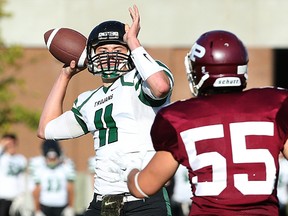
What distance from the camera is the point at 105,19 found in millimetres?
16734

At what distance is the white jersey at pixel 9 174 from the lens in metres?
14.0

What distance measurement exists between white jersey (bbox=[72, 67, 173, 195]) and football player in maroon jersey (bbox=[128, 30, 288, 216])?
1014mm

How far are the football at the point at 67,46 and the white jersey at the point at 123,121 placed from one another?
529 mm

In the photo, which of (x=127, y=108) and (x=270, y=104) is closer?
(x=270, y=104)

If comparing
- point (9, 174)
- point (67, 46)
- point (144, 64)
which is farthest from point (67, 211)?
point (144, 64)

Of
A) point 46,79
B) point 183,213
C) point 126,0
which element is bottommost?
point 183,213

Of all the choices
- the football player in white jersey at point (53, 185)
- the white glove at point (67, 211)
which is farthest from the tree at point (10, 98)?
the white glove at point (67, 211)

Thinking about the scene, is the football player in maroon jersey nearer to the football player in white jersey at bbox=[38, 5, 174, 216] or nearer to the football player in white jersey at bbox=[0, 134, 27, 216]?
the football player in white jersey at bbox=[38, 5, 174, 216]

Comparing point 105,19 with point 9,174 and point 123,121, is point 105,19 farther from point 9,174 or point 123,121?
point 123,121

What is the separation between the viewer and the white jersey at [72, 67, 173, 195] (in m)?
5.27

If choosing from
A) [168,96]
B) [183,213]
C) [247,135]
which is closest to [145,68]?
[168,96]

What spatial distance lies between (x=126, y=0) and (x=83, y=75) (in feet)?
4.89

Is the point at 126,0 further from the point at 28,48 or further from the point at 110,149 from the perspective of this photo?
the point at 110,149

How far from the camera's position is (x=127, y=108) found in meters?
5.27
